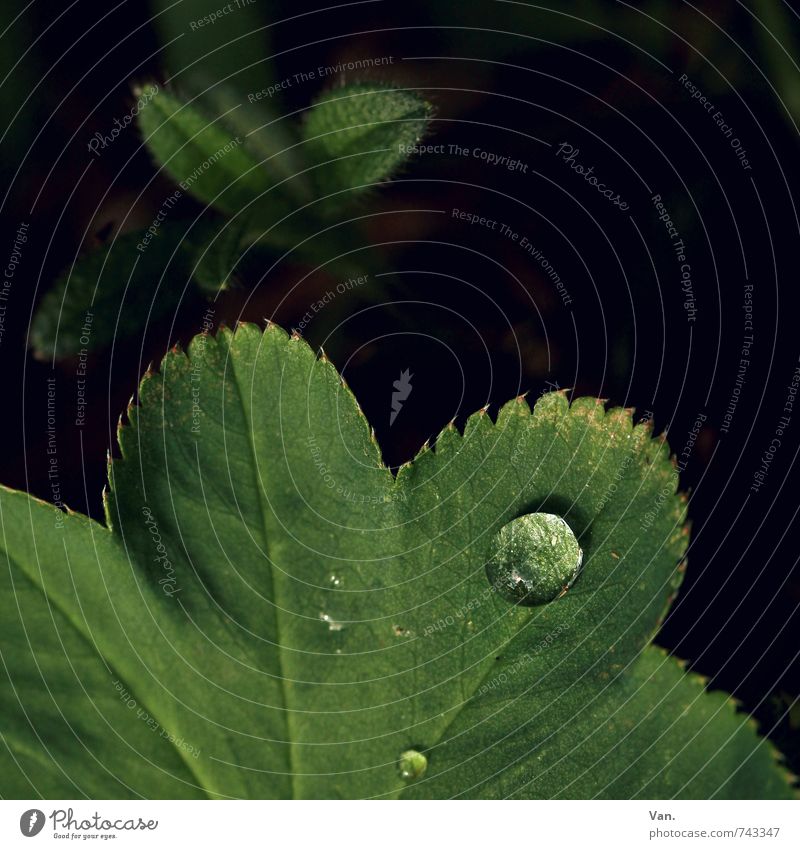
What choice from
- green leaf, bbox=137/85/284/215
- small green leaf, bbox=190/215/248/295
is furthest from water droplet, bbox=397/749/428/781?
green leaf, bbox=137/85/284/215

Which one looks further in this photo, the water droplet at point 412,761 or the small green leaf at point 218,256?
the small green leaf at point 218,256

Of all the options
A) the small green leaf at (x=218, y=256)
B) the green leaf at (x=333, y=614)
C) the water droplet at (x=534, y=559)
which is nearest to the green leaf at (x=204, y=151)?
the small green leaf at (x=218, y=256)

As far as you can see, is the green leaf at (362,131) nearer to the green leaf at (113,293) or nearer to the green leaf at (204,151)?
the green leaf at (204,151)

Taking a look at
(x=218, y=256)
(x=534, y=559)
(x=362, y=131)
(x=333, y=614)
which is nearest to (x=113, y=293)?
(x=218, y=256)

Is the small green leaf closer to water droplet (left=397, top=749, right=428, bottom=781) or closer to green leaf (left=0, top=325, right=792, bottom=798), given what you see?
green leaf (left=0, top=325, right=792, bottom=798)
